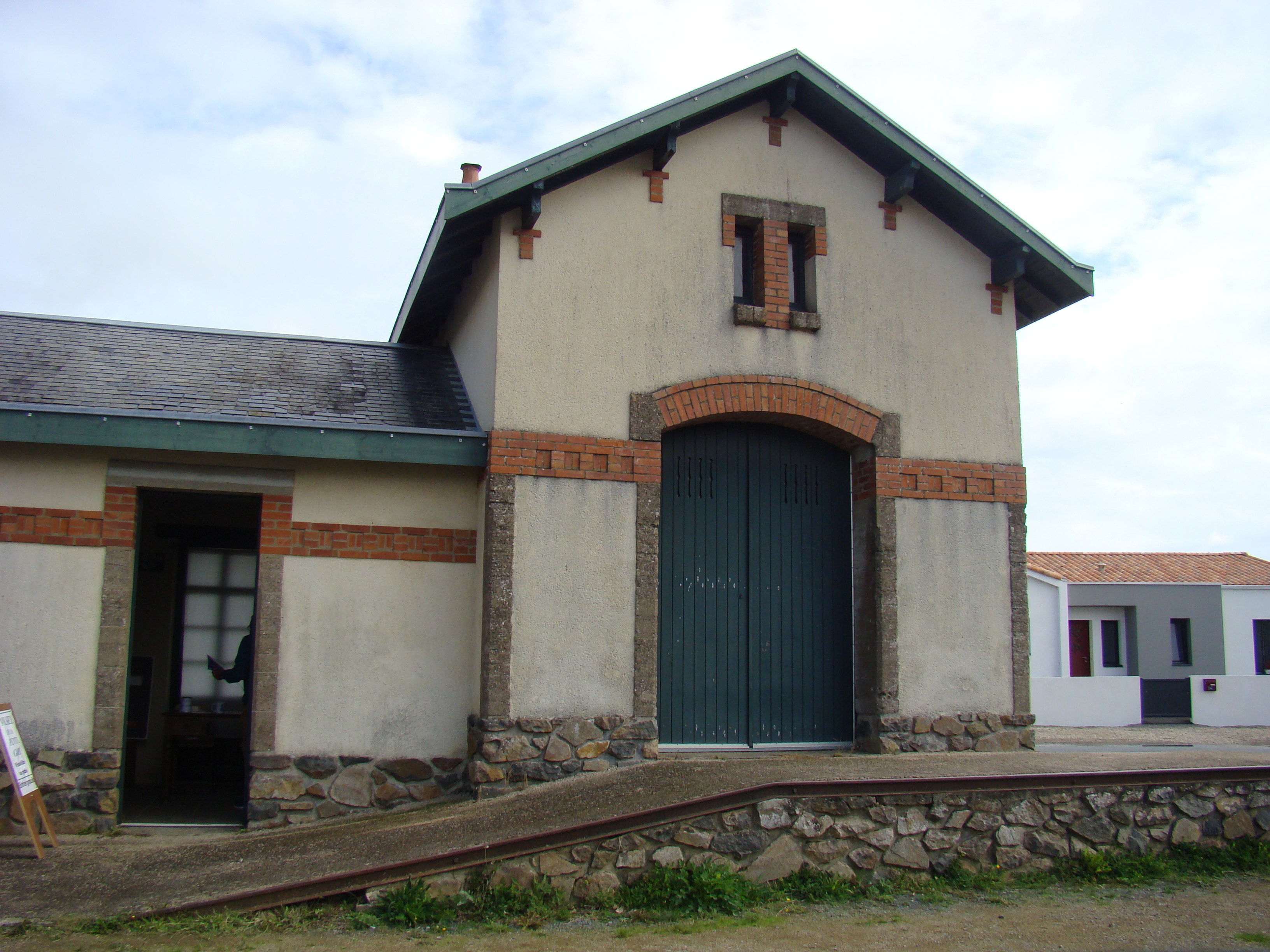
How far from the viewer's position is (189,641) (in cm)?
1073

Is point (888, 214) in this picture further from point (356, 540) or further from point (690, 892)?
point (690, 892)

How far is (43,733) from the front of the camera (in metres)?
7.36

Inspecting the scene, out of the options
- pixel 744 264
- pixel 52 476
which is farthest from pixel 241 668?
pixel 744 264

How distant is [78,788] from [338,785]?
1.82 meters

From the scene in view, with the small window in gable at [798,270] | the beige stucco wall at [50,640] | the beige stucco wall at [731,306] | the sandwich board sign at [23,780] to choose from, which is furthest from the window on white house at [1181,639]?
the sandwich board sign at [23,780]

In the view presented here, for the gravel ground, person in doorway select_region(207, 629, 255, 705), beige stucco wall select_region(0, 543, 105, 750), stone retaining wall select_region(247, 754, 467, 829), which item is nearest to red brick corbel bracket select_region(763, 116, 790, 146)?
stone retaining wall select_region(247, 754, 467, 829)

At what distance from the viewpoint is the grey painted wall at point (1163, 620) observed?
25453mm

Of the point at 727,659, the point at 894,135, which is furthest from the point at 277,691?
the point at 894,135

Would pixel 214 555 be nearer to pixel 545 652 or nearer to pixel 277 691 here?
pixel 277 691

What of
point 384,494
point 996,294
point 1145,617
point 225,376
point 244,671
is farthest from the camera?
point 1145,617

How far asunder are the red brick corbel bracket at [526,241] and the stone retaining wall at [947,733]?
187 inches

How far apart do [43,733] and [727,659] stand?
17.1 feet

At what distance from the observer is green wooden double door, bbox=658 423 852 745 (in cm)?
836

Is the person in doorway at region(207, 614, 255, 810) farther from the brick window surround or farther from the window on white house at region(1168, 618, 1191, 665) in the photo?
the window on white house at region(1168, 618, 1191, 665)
